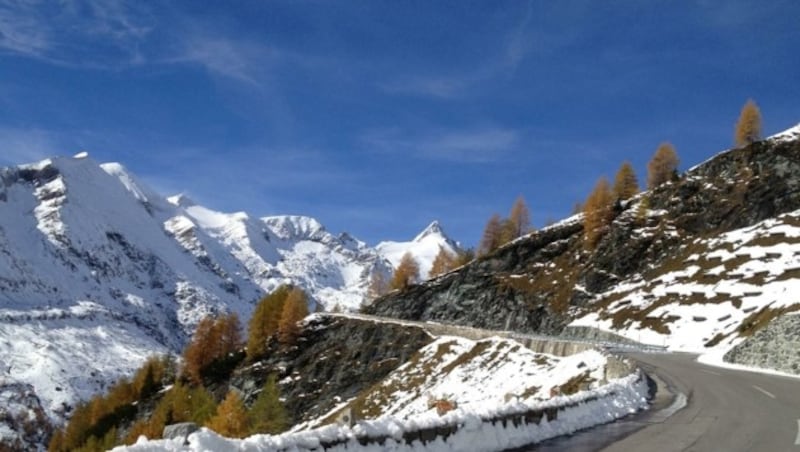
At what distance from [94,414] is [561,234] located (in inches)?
3653

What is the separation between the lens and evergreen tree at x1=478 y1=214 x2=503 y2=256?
6122 inches

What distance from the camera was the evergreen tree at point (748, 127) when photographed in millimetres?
132750

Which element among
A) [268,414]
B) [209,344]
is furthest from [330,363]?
[209,344]

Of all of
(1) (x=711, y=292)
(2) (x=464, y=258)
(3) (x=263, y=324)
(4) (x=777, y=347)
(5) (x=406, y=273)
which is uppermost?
(2) (x=464, y=258)

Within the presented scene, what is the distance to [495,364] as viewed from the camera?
6344 centimetres

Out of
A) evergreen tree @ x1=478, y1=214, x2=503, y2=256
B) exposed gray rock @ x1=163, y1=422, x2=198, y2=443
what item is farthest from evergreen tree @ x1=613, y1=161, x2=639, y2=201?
exposed gray rock @ x1=163, y1=422, x2=198, y2=443

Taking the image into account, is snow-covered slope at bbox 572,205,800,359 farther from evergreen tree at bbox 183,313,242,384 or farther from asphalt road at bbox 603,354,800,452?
evergreen tree at bbox 183,313,242,384

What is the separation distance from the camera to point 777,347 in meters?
37.2

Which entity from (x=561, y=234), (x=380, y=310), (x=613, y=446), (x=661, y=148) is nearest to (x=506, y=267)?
(x=561, y=234)

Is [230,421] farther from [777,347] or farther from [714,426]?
[714,426]

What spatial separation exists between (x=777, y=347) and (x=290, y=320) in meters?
89.6

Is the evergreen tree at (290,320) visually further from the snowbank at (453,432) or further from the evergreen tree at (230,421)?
the snowbank at (453,432)

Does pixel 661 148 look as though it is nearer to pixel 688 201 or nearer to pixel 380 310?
pixel 688 201

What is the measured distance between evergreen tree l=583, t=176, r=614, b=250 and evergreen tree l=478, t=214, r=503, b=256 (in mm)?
25545
